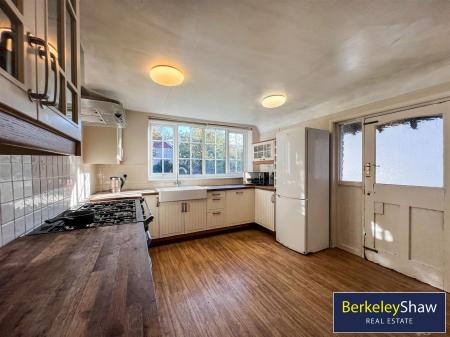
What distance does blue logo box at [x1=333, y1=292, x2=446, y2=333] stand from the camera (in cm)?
141

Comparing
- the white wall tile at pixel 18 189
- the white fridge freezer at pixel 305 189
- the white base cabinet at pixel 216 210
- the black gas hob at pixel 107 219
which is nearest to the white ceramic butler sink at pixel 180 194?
the white base cabinet at pixel 216 210

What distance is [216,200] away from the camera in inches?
128

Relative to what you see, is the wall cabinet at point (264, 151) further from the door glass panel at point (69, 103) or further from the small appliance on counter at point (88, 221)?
the door glass panel at point (69, 103)

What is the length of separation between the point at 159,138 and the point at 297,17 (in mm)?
2813

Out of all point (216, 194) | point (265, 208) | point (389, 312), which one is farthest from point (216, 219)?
point (389, 312)

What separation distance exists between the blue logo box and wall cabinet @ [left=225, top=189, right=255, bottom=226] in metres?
1.91

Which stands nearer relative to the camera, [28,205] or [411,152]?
[28,205]

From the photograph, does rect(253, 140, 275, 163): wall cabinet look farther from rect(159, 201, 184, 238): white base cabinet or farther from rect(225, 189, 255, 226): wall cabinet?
rect(159, 201, 184, 238): white base cabinet

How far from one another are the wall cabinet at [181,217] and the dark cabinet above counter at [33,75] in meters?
2.26

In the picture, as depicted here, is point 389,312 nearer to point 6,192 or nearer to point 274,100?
point 274,100

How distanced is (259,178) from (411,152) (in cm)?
227

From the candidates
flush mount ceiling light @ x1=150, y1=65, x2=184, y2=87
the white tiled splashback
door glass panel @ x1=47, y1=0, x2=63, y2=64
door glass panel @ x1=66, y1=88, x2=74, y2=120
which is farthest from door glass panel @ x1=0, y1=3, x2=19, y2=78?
flush mount ceiling light @ x1=150, y1=65, x2=184, y2=87

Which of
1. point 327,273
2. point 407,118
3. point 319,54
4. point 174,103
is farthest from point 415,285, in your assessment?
point 174,103

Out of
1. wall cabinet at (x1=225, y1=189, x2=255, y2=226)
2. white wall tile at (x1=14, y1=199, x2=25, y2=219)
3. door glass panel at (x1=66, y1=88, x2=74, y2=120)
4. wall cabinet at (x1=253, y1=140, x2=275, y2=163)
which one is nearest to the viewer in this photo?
door glass panel at (x1=66, y1=88, x2=74, y2=120)
